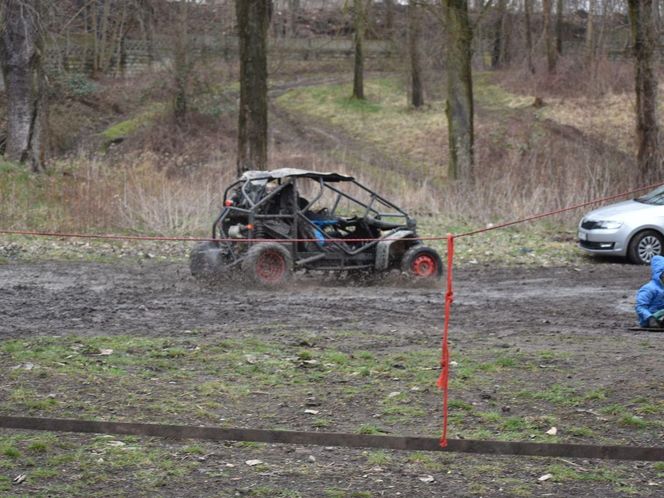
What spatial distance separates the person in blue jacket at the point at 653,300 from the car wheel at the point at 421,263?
4164mm

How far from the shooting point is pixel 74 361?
9625 millimetres

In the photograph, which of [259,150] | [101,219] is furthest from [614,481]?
[259,150]

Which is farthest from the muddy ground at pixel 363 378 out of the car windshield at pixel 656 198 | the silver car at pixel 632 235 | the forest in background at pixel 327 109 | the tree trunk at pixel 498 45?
the tree trunk at pixel 498 45

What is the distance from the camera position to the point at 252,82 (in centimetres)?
2305

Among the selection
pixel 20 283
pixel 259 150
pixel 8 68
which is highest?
pixel 8 68

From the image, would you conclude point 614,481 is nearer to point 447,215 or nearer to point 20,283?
point 20,283

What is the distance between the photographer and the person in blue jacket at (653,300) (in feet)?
38.0

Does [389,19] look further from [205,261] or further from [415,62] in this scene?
[205,261]

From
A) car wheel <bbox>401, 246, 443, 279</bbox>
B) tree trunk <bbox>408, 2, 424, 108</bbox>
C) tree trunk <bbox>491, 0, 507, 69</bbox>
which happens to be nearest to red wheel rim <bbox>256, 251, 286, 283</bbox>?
car wheel <bbox>401, 246, 443, 279</bbox>

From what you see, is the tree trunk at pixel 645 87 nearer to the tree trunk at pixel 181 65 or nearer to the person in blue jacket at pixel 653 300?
the person in blue jacket at pixel 653 300

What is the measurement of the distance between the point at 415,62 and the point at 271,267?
36907mm

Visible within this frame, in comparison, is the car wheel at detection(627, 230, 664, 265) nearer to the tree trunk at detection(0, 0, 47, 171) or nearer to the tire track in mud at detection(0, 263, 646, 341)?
the tire track in mud at detection(0, 263, 646, 341)

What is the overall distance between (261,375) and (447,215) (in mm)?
13691

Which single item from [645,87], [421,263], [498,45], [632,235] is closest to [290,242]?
[421,263]
